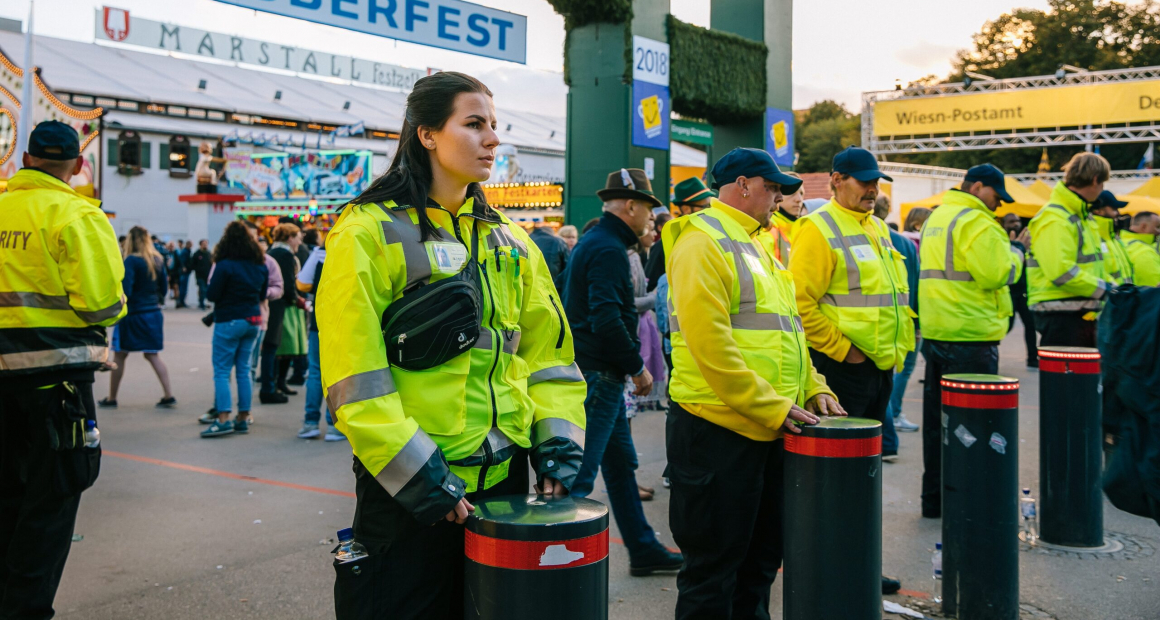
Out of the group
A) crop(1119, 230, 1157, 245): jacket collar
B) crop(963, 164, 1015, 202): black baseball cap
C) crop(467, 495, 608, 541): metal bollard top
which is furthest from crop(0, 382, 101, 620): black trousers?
crop(1119, 230, 1157, 245): jacket collar

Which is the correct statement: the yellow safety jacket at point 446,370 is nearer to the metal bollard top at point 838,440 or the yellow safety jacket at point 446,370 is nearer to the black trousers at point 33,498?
the metal bollard top at point 838,440

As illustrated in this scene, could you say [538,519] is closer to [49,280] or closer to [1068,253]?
[49,280]

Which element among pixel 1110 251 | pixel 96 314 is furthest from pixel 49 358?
pixel 1110 251

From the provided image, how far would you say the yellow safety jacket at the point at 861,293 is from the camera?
4.33 meters

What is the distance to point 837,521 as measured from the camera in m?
3.09

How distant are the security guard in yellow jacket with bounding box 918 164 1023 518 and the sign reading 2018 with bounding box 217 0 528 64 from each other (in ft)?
13.3

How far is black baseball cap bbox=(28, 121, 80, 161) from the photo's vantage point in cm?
363

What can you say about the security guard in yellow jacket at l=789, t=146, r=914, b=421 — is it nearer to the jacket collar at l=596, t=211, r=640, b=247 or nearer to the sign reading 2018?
the jacket collar at l=596, t=211, r=640, b=247

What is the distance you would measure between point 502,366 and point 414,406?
0.27m

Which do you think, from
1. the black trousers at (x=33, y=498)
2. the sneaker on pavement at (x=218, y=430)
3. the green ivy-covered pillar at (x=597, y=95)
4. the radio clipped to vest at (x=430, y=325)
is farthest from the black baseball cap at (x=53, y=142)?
the green ivy-covered pillar at (x=597, y=95)

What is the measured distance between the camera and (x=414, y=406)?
2.12 m

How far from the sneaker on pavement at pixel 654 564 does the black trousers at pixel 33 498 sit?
252 centimetres

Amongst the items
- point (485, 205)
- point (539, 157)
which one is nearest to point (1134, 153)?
point (539, 157)

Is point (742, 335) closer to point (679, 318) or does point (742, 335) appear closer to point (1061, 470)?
point (679, 318)
